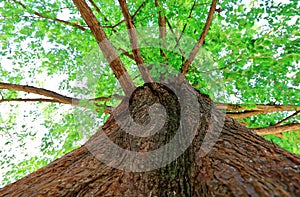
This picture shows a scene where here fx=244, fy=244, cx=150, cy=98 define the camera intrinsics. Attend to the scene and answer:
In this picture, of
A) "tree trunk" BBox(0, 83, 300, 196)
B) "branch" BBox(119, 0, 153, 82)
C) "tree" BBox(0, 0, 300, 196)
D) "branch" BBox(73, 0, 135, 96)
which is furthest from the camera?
"branch" BBox(119, 0, 153, 82)

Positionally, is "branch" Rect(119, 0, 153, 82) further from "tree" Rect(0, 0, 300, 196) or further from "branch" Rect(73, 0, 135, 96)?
"branch" Rect(73, 0, 135, 96)

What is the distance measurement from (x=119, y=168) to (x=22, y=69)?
513 cm

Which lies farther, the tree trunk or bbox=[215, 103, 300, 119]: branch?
bbox=[215, 103, 300, 119]: branch

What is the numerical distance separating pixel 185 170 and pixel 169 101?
1425 mm

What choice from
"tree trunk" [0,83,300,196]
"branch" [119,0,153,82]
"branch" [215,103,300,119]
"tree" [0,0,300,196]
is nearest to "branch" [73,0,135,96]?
"tree" [0,0,300,196]

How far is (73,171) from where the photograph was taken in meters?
1.92

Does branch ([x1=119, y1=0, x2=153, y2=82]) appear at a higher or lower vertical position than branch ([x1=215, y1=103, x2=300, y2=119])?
higher

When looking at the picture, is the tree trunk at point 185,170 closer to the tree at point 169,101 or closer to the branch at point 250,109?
the tree at point 169,101

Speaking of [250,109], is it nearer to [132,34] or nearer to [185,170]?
[132,34]

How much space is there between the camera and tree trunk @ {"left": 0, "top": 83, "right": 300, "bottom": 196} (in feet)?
4.73

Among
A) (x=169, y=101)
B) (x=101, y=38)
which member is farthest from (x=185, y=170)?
(x=101, y=38)

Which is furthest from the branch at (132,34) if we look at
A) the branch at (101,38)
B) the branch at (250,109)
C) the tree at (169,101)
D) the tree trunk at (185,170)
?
the branch at (250,109)

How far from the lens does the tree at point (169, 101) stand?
1620mm

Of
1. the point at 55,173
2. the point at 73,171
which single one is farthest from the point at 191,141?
the point at 55,173
